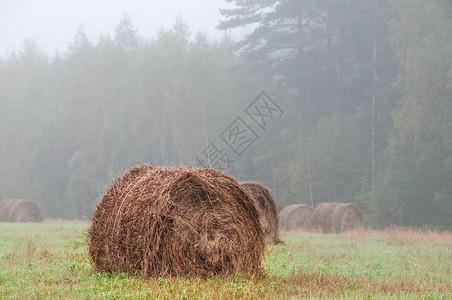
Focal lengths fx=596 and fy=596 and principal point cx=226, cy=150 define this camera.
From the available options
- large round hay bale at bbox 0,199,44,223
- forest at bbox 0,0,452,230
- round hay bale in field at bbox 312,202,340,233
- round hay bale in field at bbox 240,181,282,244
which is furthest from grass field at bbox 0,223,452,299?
large round hay bale at bbox 0,199,44,223

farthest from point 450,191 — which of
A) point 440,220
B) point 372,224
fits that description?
point 372,224

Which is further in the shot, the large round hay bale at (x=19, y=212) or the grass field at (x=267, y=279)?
the large round hay bale at (x=19, y=212)

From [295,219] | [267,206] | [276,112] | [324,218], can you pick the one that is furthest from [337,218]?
[276,112]

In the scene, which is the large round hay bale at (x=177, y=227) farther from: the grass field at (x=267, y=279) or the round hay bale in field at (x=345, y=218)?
the round hay bale in field at (x=345, y=218)

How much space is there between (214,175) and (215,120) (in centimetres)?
3824

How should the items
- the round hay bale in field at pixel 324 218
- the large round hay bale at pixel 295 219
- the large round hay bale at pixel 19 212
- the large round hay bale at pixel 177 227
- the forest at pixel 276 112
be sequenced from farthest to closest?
the forest at pixel 276 112 < the large round hay bale at pixel 19 212 < the large round hay bale at pixel 295 219 < the round hay bale in field at pixel 324 218 < the large round hay bale at pixel 177 227

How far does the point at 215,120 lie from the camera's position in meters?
48.0

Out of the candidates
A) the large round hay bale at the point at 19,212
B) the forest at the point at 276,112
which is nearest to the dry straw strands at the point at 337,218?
the forest at the point at 276,112

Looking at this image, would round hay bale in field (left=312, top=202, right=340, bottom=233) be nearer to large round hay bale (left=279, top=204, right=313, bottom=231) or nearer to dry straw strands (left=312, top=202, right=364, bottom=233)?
dry straw strands (left=312, top=202, right=364, bottom=233)

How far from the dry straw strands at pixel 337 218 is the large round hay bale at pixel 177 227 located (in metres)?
14.8

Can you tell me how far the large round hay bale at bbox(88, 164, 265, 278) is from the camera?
29.6 ft

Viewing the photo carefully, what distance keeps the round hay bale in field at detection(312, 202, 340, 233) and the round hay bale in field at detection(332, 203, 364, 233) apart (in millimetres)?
222

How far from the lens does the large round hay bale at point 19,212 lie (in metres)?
29.6

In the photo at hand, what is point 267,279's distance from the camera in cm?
915
